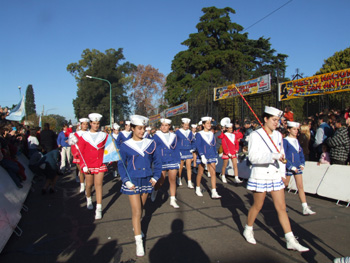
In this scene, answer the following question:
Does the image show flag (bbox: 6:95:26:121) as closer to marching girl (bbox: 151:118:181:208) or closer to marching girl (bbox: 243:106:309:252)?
marching girl (bbox: 151:118:181:208)

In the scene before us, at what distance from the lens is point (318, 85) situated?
11.2 m

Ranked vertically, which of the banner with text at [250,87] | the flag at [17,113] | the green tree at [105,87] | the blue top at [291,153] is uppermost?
the green tree at [105,87]

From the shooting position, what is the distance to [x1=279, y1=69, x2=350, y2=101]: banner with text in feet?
33.2

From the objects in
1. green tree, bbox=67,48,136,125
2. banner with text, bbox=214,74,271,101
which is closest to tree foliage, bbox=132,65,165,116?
green tree, bbox=67,48,136,125

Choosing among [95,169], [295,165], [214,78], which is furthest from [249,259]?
[214,78]

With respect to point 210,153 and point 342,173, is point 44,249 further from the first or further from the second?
point 342,173

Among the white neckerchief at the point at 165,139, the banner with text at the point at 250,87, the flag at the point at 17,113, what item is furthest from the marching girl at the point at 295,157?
the flag at the point at 17,113

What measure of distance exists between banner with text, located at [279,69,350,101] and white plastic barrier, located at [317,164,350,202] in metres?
4.20

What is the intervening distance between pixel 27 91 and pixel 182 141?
→ 95337mm

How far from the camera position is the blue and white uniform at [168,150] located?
6652 mm

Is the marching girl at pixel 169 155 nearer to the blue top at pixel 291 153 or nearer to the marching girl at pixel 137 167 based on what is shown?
the marching girl at pixel 137 167

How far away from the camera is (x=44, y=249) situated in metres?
4.25

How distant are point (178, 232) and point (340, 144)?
15.9ft

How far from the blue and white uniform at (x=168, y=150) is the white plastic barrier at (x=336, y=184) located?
364 cm
